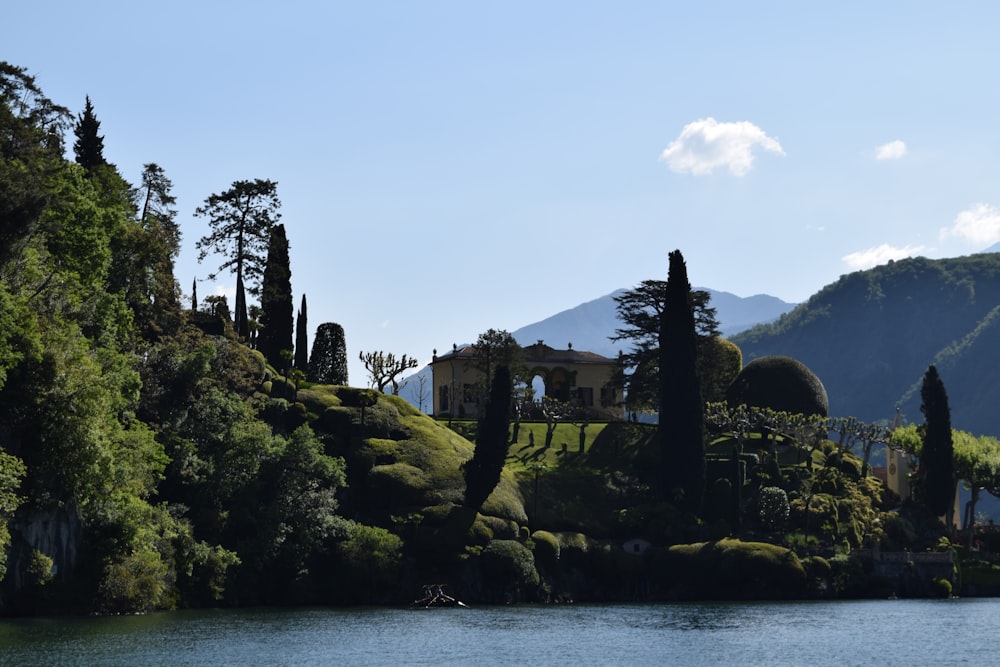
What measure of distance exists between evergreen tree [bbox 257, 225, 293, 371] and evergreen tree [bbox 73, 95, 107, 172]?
1586 cm

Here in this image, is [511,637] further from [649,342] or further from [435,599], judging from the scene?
[649,342]

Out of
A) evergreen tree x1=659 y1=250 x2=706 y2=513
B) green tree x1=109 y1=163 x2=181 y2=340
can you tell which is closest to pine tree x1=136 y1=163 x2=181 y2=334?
green tree x1=109 y1=163 x2=181 y2=340

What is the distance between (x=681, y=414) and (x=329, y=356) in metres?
27.0

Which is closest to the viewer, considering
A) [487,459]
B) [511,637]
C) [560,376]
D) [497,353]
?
[511,637]

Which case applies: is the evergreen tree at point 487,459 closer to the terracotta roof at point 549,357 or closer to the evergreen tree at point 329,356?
the evergreen tree at point 329,356

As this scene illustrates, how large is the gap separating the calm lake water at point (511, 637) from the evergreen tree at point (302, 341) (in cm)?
3084

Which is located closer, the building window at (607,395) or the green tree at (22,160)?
the green tree at (22,160)

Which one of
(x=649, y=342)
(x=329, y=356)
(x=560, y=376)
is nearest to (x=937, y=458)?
(x=649, y=342)

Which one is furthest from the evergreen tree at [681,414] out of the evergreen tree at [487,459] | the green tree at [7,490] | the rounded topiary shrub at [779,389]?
the green tree at [7,490]

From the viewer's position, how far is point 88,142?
8688 cm

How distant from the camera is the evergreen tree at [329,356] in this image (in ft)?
331

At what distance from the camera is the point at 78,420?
194 ft

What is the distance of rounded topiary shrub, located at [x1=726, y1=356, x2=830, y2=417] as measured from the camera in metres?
114

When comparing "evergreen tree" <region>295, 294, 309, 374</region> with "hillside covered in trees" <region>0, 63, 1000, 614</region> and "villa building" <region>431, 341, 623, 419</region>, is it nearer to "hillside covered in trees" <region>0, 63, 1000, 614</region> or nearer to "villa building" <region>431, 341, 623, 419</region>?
"hillside covered in trees" <region>0, 63, 1000, 614</region>
